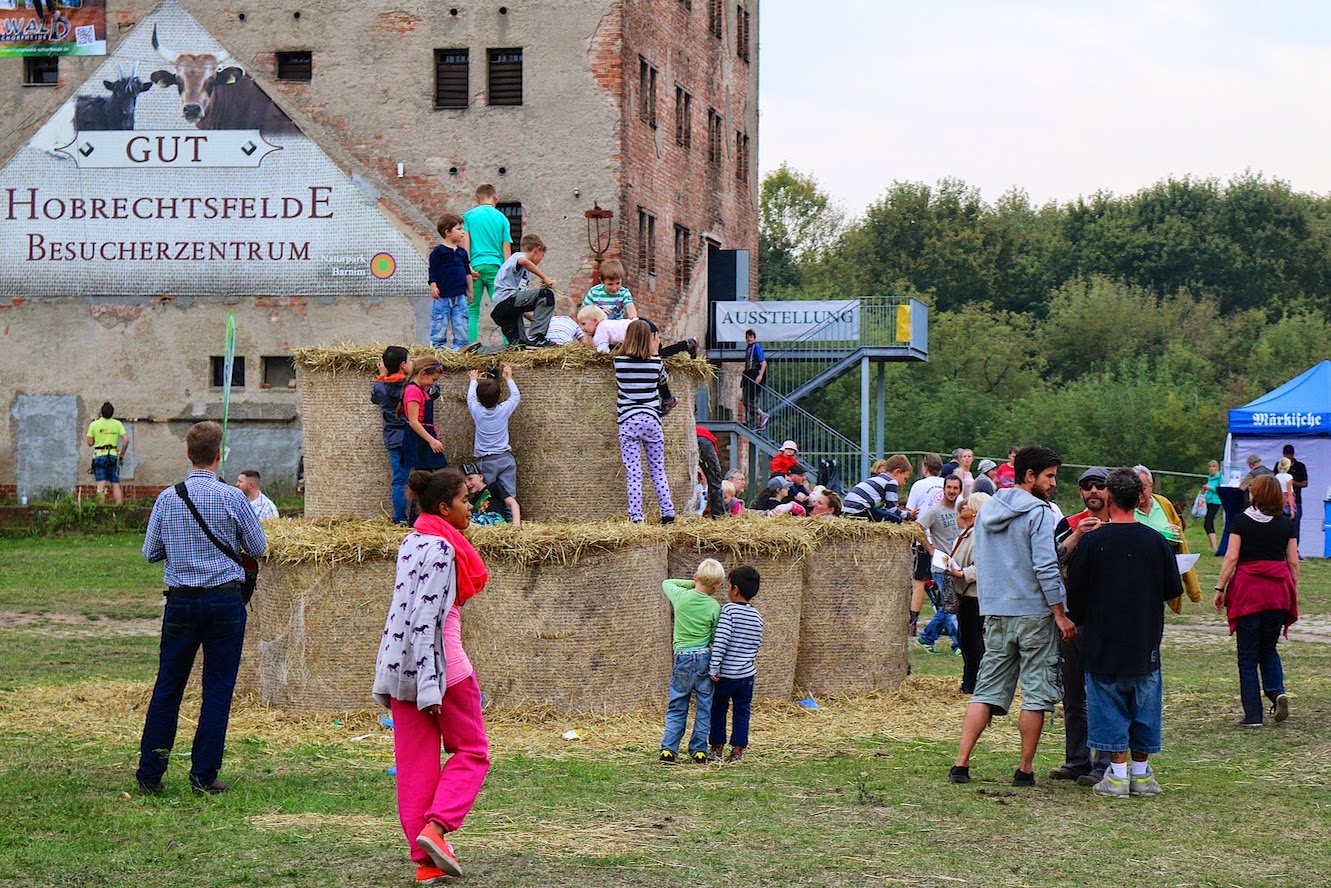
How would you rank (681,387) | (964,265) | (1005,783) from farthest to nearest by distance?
1. (964,265)
2. (681,387)
3. (1005,783)

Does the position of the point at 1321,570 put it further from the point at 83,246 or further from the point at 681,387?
the point at 83,246

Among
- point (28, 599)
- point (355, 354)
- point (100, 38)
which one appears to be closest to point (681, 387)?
point (355, 354)

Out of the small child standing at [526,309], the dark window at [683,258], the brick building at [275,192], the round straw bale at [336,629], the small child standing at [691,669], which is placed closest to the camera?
the small child standing at [691,669]

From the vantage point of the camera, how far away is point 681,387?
14758 mm

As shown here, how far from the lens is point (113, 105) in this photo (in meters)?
34.3

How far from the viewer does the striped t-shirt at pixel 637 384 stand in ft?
45.4

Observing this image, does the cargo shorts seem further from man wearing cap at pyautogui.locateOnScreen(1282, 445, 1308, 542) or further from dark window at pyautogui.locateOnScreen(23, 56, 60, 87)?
dark window at pyautogui.locateOnScreen(23, 56, 60, 87)

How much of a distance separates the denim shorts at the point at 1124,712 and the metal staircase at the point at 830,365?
86.9 ft

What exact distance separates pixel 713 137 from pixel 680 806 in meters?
32.5

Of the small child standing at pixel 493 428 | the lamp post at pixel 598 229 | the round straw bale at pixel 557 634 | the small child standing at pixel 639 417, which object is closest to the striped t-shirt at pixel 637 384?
the small child standing at pixel 639 417

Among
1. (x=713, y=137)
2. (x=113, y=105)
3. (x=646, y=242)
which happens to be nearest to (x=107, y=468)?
(x=113, y=105)

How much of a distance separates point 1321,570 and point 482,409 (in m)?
18.4

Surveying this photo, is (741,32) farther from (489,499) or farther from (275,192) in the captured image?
(489,499)

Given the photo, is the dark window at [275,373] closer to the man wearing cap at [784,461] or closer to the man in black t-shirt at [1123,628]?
the man wearing cap at [784,461]
